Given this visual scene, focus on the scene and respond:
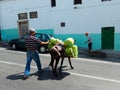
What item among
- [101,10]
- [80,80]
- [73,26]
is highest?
[101,10]

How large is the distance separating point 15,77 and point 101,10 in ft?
41.4

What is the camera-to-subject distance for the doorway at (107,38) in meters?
20.2

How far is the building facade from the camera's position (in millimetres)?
19953

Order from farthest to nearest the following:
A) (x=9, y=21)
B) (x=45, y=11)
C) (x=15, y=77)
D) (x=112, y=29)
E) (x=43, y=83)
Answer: (x=9, y=21) → (x=45, y=11) → (x=112, y=29) → (x=15, y=77) → (x=43, y=83)

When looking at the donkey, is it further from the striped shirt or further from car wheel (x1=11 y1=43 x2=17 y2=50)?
car wheel (x1=11 y1=43 x2=17 y2=50)

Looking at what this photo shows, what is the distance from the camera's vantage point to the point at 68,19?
21.8 m

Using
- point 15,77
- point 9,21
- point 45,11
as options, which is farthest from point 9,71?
point 9,21

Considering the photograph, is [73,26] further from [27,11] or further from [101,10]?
[27,11]

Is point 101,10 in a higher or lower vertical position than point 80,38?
higher

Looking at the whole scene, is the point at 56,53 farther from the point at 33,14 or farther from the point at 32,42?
the point at 33,14

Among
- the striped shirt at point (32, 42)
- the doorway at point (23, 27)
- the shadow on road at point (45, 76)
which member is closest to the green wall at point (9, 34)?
the doorway at point (23, 27)

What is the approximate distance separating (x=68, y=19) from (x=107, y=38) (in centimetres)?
391

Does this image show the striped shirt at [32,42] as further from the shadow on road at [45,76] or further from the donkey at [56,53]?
the shadow on road at [45,76]

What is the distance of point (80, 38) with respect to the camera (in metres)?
21.4
